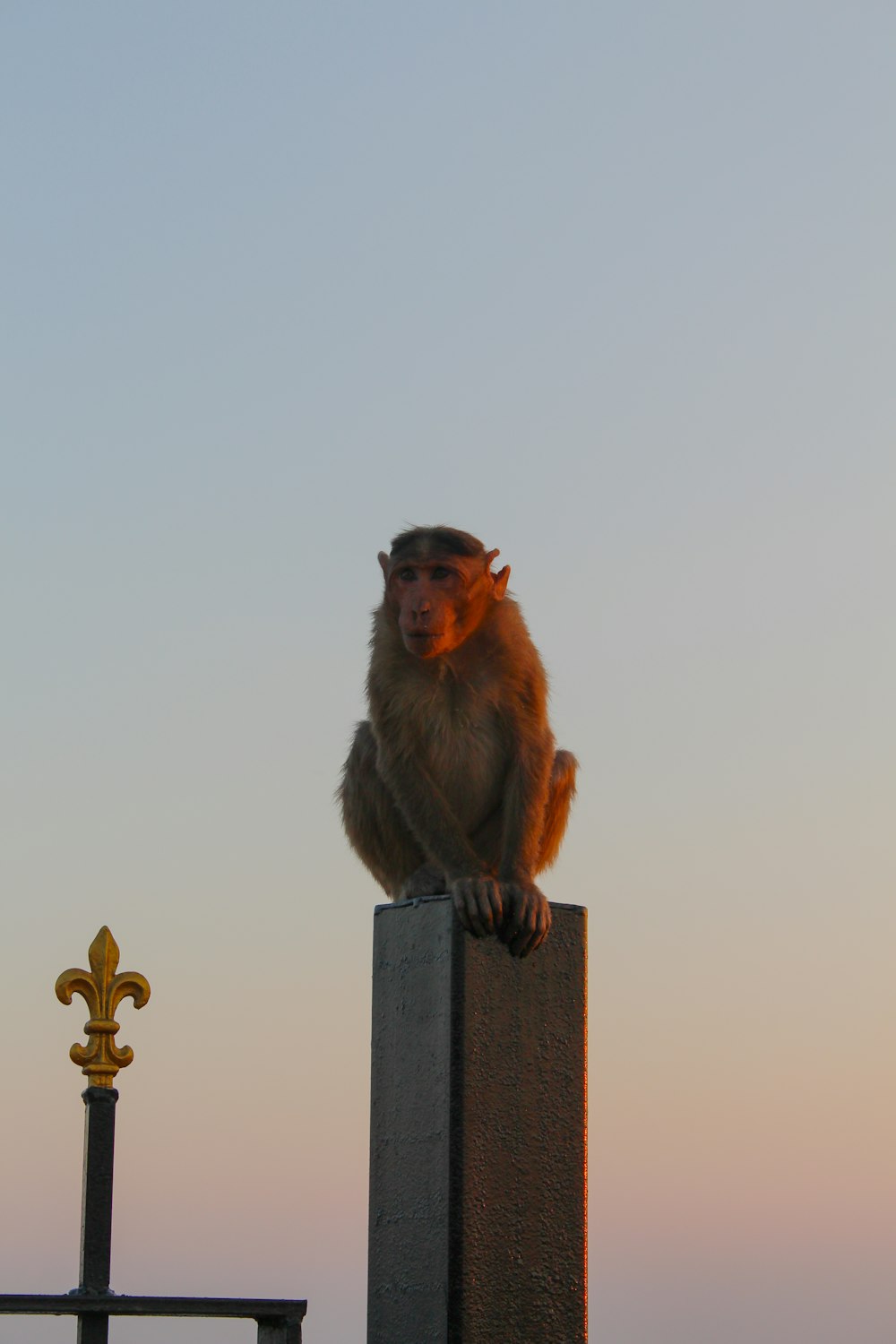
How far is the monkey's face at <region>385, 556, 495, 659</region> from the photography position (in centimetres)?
858

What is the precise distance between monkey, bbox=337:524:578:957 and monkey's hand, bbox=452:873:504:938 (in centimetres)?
48

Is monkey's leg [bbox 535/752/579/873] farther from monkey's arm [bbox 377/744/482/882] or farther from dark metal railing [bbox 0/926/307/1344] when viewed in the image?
dark metal railing [bbox 0/926/307/1344]

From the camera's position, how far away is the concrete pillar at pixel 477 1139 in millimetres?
7434

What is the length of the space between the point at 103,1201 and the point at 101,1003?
2.24 feet

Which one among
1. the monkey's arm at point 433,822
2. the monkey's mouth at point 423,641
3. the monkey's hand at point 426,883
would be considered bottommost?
the monkey's hand at point 426,883

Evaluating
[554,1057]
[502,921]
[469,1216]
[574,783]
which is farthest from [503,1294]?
[574,783]

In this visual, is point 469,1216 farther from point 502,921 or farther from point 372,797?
point 372,797

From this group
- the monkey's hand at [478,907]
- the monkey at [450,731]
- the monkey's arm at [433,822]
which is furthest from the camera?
the monkey at [450,731]

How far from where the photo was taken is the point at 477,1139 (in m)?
7.50

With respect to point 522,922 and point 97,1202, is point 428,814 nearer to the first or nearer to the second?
point 522,922

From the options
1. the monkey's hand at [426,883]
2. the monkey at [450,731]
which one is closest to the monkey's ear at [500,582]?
the monkey at [450,731]

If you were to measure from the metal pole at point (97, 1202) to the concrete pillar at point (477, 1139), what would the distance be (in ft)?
3.88

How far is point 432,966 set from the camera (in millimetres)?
7715

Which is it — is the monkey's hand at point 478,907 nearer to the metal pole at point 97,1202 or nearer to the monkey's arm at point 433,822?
the monkey's arm at point 433,822
